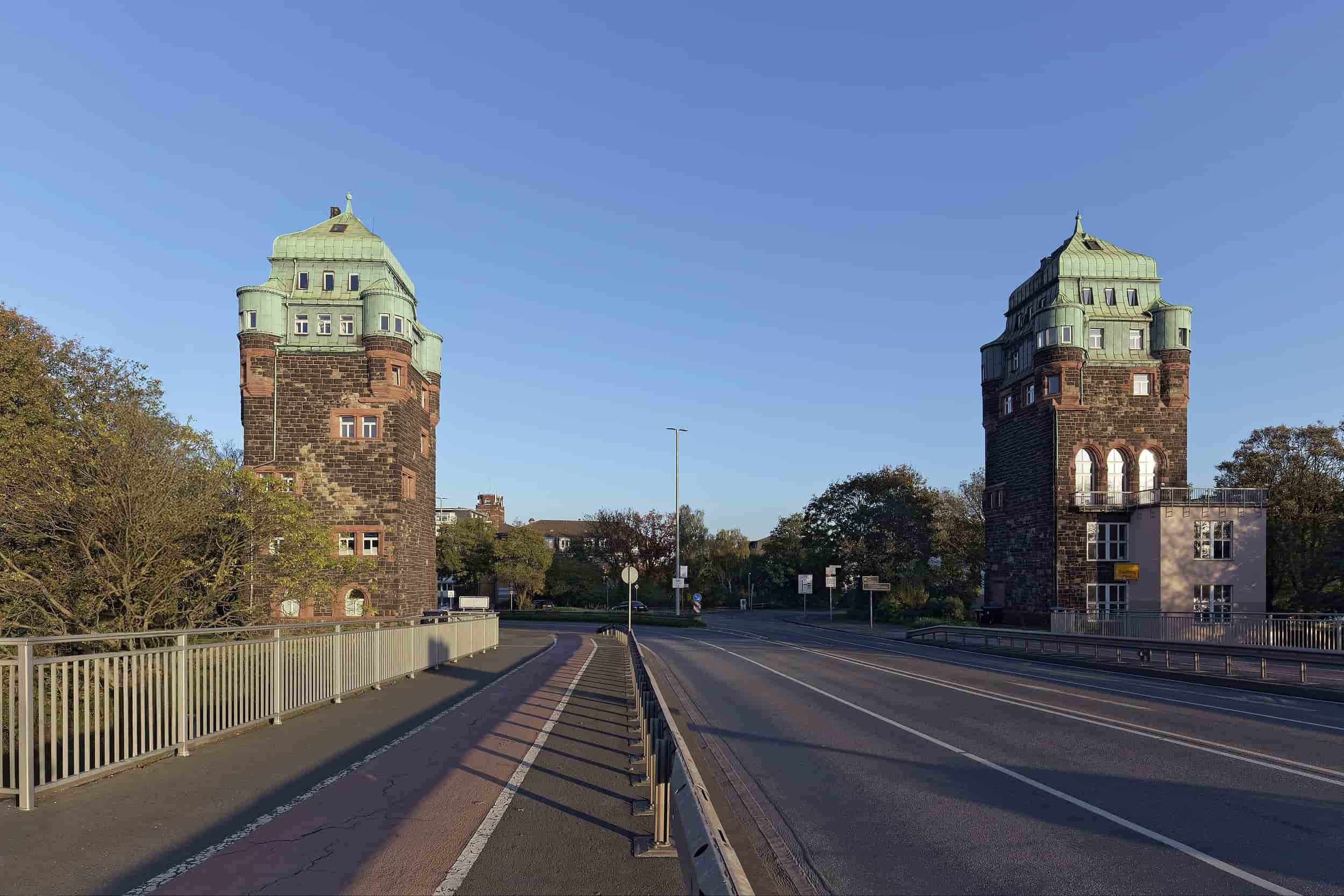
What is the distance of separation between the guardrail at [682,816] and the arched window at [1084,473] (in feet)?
139

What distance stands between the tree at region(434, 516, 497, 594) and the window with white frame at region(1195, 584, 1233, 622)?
49.5m

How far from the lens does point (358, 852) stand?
625 centimetres

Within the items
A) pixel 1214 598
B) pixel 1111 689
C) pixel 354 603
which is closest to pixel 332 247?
pixel 354 603

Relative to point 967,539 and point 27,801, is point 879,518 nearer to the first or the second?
point 967,539

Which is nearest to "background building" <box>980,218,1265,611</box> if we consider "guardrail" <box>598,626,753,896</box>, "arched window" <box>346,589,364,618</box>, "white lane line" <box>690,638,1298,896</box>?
"arched window" <box>346,589,364,618</box>

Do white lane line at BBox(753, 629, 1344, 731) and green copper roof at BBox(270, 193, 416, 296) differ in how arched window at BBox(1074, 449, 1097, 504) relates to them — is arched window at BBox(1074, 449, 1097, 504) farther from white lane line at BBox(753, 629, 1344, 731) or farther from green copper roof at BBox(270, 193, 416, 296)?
green copper roof at BBox(270, 193, 416, 296)

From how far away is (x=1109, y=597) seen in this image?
152 feet

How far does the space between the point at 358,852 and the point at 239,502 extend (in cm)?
1283

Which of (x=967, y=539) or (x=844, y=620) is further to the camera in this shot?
(x=967, y=539)

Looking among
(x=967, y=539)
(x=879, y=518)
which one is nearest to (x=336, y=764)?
(x=879, y=518)

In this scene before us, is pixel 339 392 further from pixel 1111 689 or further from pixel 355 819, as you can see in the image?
pixel 355 819

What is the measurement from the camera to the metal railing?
26422mm

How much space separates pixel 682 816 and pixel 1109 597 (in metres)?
47.5

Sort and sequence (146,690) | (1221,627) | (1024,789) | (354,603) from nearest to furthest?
(1024,789) → (146,690) → (1221,627) → (354,603)
